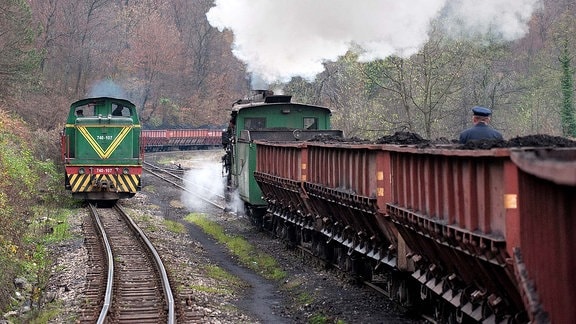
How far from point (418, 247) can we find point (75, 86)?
48.7 meters

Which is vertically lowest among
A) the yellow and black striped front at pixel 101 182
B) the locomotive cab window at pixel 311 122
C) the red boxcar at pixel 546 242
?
the yellow and black striped front at pixel 101 182

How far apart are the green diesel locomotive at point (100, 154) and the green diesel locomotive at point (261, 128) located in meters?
3.60

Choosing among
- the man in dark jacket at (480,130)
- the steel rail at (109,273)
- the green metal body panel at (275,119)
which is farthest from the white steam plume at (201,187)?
the man in dark jacket at (480,130)

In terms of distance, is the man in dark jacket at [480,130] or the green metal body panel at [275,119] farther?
the green metal body panel at [275,119]

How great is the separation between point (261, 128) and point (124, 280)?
9234 millimetres

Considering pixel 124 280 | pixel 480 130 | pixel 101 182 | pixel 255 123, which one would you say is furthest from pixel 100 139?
pixel 480 130

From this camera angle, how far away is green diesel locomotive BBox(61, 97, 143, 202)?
23.8 meters

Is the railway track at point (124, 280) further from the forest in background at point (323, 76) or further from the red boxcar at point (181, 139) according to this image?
the red boxcar at point (181, 139)

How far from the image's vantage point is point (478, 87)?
3531 cm

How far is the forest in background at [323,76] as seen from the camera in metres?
30.8

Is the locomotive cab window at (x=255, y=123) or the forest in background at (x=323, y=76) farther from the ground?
the forest in background at (x=323, y=76)

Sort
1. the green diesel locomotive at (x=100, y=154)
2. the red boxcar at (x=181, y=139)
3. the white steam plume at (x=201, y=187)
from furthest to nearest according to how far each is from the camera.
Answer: the red boxcar at (x=181, y=139), the white steam plume at (x=201, y=187), the green diesel locomotive at (x=100, y=154)

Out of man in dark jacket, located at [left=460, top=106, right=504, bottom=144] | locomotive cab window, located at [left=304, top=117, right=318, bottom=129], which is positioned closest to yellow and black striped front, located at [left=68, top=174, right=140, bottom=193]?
locomotive cab window, located at [left=304, top=117, right=318, bottom=129]

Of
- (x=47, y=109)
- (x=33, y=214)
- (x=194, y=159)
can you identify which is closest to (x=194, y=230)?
(x=33, y=214)
